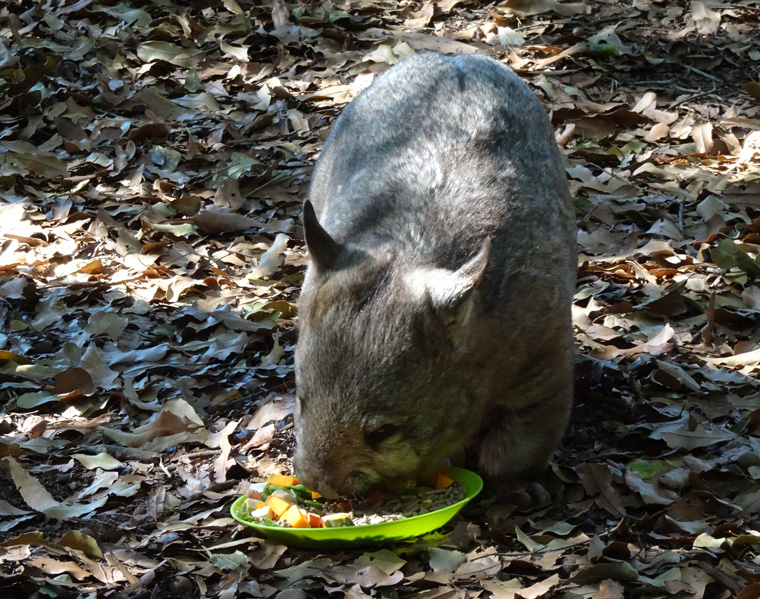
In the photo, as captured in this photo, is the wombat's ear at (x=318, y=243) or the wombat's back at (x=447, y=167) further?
the wombat's back at (x=447, y=167)

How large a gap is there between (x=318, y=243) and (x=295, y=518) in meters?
0.99

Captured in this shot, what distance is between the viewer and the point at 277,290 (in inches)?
234

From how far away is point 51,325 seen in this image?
5586 mm

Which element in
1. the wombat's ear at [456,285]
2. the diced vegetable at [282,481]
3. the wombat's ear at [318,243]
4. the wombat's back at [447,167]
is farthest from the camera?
the wombat's back at [447,167]

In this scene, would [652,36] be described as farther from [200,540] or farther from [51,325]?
[200,540]

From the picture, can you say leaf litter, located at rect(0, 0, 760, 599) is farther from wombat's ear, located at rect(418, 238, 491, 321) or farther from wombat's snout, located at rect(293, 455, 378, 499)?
wombat's ear, located at rect(418, 238, 491, 321)

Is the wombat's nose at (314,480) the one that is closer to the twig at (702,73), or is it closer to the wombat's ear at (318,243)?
the wombat's ear at (318,243)

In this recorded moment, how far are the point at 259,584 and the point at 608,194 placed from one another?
13.8 ft

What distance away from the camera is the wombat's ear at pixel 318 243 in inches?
149

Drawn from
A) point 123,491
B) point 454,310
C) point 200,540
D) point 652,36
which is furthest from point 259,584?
point 652,36

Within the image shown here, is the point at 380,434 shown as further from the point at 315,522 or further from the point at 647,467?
the point at 647,467

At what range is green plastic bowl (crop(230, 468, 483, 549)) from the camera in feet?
11.7

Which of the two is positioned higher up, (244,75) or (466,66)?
(466,66)

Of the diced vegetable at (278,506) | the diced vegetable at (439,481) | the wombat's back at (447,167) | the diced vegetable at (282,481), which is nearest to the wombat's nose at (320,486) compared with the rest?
the diced vegetable at (278,506)
